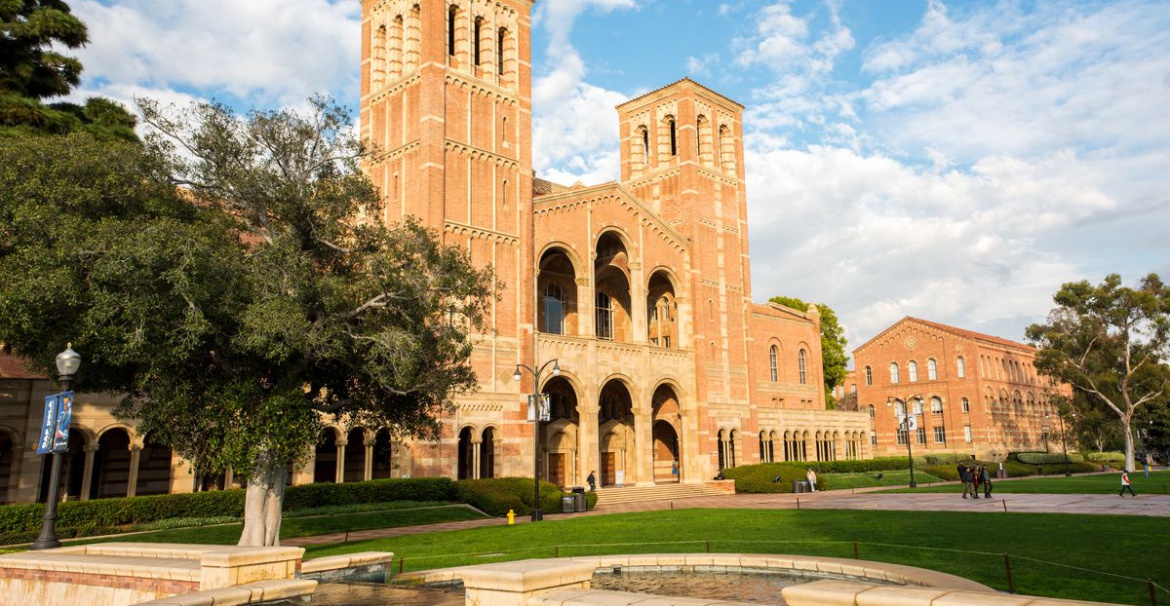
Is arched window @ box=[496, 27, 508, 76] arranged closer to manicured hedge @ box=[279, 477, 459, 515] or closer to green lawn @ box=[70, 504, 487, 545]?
manicured hedge @ box=[279, 477, 459, 515]

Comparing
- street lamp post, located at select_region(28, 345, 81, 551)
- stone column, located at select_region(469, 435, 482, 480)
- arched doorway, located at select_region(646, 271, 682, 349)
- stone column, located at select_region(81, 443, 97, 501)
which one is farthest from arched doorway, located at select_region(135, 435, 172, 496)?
arched doorway, located at select_region(646, 271, 682, 349)

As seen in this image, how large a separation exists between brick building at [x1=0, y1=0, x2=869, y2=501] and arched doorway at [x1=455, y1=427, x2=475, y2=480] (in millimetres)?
102

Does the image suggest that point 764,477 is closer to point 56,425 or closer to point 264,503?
point 264,503

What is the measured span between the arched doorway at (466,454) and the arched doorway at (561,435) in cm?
678

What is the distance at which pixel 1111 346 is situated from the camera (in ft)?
197

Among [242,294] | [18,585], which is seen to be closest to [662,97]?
[242,294]

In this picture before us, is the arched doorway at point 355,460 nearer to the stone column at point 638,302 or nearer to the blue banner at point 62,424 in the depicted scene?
the stone column at point 638,302

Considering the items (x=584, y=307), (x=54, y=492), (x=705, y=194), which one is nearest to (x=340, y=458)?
(x=584, y=307)

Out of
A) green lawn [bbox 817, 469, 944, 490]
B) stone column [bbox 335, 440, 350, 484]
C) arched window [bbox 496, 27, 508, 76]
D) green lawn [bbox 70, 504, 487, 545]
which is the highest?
arched window [bbox 496, 27, 508, 76]

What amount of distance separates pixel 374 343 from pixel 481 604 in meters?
10.2

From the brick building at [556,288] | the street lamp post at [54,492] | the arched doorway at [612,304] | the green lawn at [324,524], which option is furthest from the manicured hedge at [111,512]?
the arched doorway at [612,304]

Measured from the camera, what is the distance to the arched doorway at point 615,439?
46375mm

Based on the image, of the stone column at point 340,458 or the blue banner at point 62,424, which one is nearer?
the blue banner at point 62,424

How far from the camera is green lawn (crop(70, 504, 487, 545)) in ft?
71.6
